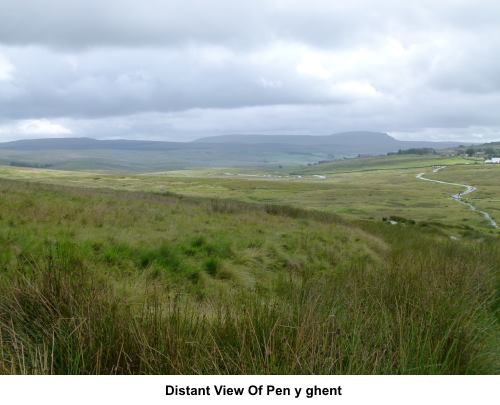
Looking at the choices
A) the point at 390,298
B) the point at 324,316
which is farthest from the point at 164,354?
the point at 390,298

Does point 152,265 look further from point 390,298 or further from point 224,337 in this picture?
point 224,337

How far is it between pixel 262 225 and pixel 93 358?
597 inches

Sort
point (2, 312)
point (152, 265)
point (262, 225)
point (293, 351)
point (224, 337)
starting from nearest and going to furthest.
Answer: point (293, 351), point (224, 337), point (2, 312), point (152, 265), point (262, 225)

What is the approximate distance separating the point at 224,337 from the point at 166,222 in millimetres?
12198

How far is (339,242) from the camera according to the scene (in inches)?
679

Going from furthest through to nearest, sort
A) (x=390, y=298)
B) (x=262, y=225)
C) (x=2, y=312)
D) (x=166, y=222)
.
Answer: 1. (x=262, y=225)
2. (x=166, y=222)
3. (x=390, y=298)
4. (x=2, y=312)

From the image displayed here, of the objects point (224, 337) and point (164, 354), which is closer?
point (164, 354)

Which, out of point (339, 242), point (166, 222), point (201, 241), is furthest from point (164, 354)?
point (339, 242)

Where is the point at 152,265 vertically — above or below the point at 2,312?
below

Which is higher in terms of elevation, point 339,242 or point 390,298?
point 390,298

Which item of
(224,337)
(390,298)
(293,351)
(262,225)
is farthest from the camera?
(262,225)

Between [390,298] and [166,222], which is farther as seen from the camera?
[166,222]
